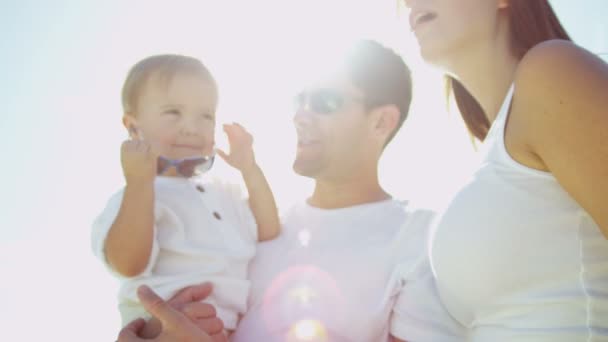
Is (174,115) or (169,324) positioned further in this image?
(174,115)

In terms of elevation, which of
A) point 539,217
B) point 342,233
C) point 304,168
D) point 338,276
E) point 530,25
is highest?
point 530,25

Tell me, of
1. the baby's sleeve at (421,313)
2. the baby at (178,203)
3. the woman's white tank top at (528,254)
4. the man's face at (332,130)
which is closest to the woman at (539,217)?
the woman's white tank top at (528,254)

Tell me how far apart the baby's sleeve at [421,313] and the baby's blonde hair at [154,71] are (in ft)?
5.61

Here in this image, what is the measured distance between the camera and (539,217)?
6.50 feet

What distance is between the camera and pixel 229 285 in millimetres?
2980

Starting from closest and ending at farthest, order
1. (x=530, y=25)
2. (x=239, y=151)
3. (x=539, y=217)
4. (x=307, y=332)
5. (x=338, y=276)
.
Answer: (x=539, y=217) → (x=530, y=25) → (x=307, y=332) → (x=338, y=276) → (x=239, y=151)

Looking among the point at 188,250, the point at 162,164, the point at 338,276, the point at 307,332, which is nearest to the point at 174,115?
the point at 162,164

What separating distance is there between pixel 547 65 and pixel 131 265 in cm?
208

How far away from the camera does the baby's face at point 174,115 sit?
321 cm

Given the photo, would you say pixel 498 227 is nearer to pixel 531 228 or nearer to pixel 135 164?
pixel 531 228

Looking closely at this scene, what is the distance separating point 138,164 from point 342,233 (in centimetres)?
131

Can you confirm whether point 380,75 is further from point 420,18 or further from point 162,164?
point 162,164

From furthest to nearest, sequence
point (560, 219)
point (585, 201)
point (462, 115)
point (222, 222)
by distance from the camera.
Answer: point (462, 115), point (222, 222), point (560, 219), point (585, 201)

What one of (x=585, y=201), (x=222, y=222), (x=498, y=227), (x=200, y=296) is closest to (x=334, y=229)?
(x=222, y=222)
